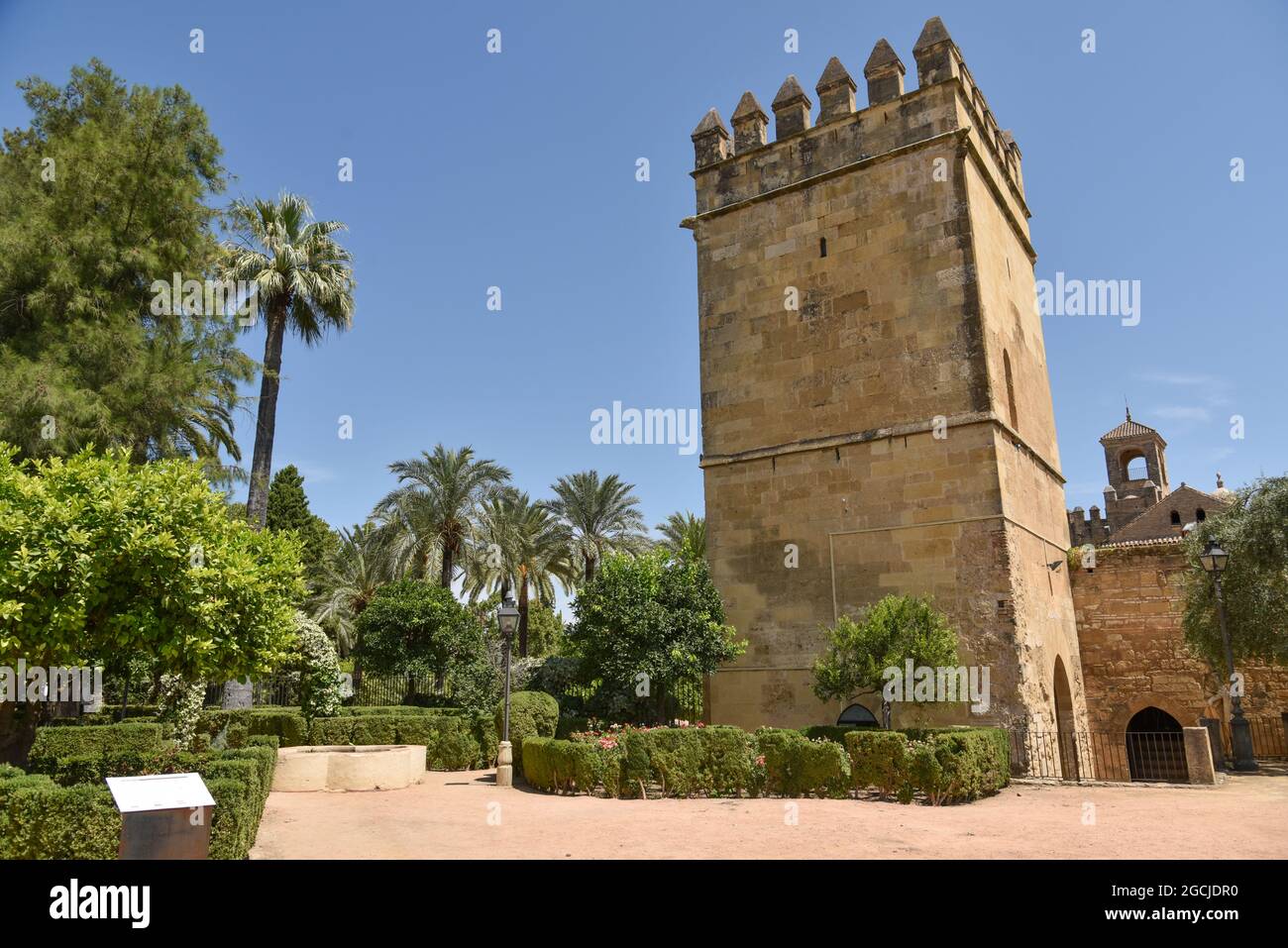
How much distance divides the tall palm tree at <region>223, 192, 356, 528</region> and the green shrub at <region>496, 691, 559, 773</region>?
9.22 meters

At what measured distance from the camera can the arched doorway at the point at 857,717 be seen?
15.9m

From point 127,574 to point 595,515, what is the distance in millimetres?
21143

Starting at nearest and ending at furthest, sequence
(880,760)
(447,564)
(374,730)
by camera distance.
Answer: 1. (880,760)
2. (374,730)
3. (447,564)

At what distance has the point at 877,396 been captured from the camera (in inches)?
675

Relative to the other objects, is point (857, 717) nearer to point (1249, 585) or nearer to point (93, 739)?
point (1249, 585)

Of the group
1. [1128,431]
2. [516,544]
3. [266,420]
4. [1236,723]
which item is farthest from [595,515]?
[1128,431]

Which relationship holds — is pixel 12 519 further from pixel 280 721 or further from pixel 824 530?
pixel 824 530

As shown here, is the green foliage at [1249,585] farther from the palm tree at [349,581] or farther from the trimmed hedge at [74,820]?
the palm tree at [349,581]

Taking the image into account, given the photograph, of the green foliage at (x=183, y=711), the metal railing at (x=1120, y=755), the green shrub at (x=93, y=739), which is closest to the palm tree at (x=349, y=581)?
the green foliage at (x=183, y=711)

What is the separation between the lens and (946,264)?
54.9ft

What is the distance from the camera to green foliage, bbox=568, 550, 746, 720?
17188 mm

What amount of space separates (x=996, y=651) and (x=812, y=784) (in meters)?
4.82

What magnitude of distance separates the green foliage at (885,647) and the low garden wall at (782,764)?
1.03m

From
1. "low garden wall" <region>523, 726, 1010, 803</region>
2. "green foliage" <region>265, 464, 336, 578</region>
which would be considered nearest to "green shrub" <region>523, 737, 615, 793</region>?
"low garden wall" <region>523, 726, 1010, 803</region>
